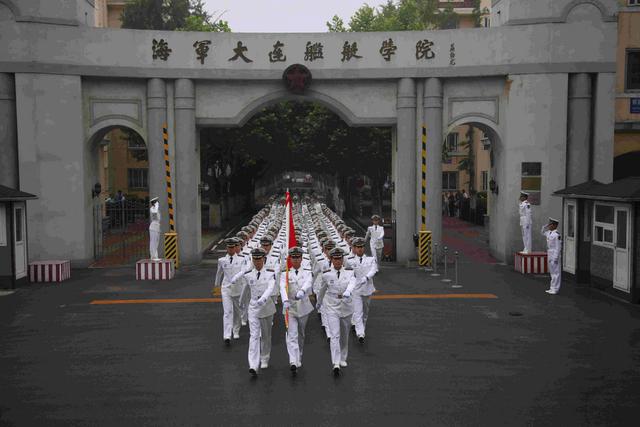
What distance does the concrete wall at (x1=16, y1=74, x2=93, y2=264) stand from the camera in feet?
67.7

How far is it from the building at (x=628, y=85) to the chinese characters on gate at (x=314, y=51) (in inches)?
244

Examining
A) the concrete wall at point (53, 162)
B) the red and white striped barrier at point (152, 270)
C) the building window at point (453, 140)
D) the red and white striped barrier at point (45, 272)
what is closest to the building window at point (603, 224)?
the red and white striped barrier at point (152, 270)

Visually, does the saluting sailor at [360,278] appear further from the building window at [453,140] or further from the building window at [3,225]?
the building window at [453,140]

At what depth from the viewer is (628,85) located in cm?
2306

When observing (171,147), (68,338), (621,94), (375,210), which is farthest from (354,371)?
(375,210)

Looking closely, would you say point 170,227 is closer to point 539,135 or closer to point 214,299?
point 214,299

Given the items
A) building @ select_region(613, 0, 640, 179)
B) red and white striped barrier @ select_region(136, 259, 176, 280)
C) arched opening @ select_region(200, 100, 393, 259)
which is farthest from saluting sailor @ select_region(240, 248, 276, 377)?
arched opening @ select_region(200, 100, 393, 259)

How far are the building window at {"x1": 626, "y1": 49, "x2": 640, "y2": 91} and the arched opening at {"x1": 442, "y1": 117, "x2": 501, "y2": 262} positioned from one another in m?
5.21

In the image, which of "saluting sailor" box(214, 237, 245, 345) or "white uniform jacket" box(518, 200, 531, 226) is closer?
"saluting sailor" box(214, 237, 245, 345)

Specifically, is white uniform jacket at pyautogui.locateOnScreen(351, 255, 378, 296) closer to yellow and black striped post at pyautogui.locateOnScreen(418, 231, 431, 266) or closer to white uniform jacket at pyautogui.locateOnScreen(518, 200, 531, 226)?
yellow and black striped post at pyautogui.locateOnScreen(418, 231, 431, 266)

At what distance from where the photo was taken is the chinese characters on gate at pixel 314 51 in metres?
21.6

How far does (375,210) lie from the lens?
44.2m

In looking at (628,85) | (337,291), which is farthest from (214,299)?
(628,85)

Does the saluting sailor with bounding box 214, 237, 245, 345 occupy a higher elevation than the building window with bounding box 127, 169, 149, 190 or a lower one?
lower
